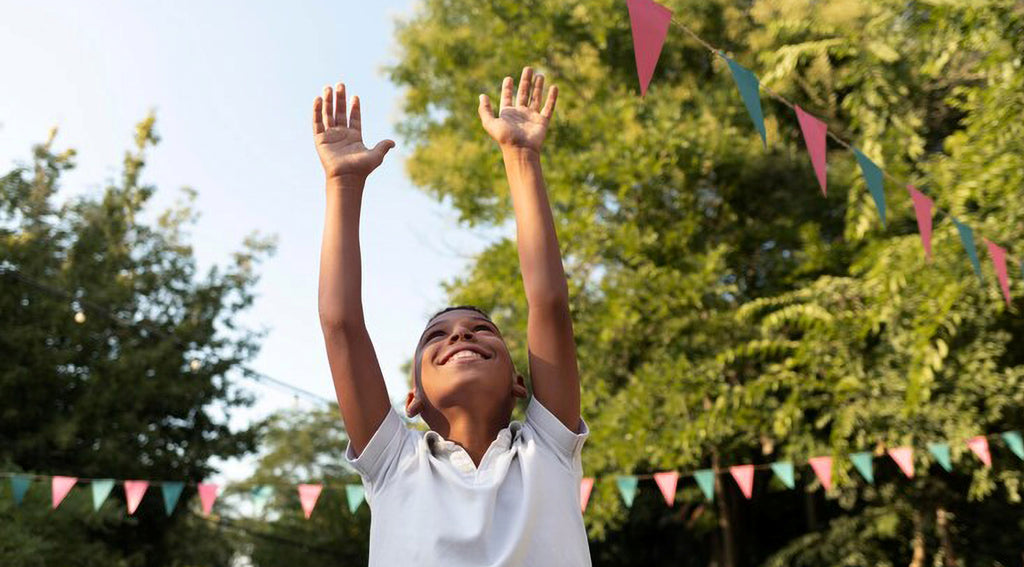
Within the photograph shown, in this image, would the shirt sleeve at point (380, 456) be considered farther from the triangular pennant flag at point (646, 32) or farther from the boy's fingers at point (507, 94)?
the triangular pennant flag at point (646, 32)

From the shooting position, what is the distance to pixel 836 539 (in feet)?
42.8

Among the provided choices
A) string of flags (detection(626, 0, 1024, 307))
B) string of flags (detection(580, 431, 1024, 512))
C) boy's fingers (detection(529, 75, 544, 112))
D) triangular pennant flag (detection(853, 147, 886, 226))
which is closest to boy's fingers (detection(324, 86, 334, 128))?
boy's fingers (detection(529, 75, 544, 112))

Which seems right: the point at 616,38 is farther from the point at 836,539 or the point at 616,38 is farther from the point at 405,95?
the point at 836,539

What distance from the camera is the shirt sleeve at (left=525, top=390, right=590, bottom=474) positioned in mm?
1862

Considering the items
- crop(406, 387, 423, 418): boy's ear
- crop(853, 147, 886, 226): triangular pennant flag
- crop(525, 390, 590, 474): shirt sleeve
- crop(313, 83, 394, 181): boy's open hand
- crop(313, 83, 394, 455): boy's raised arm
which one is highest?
crop(853, 147, 886, 226): triangular pennant flag

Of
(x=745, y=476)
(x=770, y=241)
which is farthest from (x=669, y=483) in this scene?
(x=770, y=241)

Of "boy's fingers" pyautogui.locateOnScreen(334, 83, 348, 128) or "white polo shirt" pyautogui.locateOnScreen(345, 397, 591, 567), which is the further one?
"boy's fingers" pyautogui.locateOnScreen(334, 83, 348, 128)

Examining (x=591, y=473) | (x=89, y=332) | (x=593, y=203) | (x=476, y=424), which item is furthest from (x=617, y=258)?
(x=476, y=424)

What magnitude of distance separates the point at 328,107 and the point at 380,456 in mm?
667

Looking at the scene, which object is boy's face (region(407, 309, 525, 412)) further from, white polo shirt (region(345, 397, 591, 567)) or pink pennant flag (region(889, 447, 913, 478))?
pink pennant flag (region(889, 447, 913, 478))

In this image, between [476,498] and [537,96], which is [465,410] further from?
[537,96]

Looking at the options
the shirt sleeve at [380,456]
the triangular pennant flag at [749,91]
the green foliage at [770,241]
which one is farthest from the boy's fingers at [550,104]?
the green foliage at [770,241]

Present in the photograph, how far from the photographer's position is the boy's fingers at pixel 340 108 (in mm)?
2018

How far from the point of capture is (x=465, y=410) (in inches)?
74.9
